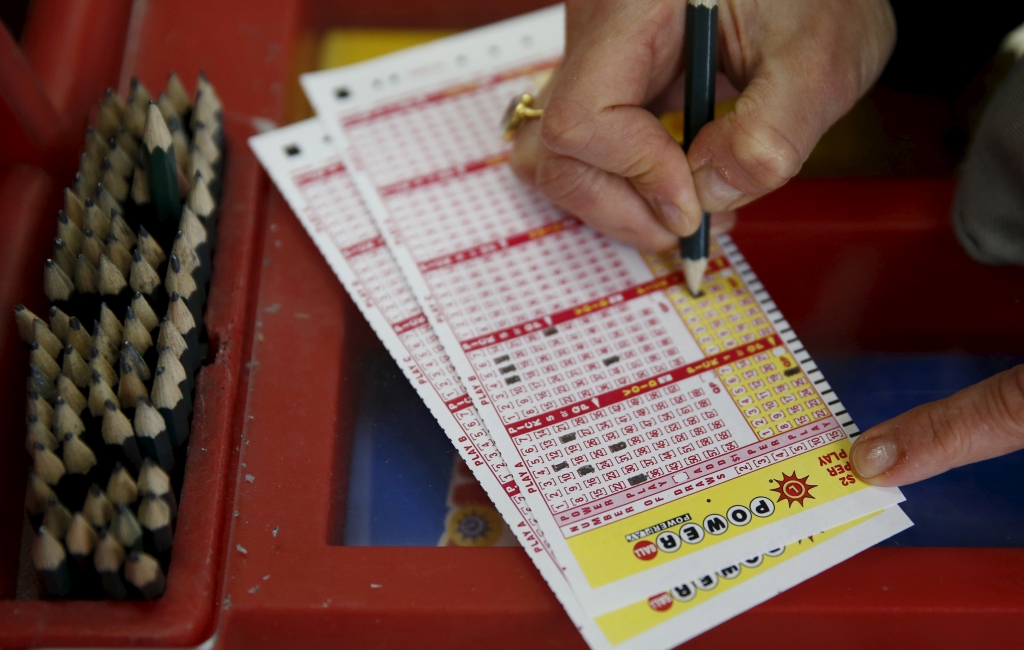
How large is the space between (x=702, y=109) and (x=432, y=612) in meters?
0.39

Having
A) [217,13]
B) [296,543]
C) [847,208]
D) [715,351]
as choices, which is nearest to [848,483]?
[715,351]

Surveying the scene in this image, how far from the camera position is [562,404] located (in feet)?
1.94

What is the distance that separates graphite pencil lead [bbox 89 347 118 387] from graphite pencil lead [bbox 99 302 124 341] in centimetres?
2

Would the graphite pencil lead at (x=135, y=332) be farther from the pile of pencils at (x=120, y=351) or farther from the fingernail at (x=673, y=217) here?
the fingernail at (x=673, y=217)

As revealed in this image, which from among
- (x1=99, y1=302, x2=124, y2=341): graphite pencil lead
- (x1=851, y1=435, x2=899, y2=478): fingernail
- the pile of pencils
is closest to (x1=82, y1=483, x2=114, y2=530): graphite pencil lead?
the pile of pencils

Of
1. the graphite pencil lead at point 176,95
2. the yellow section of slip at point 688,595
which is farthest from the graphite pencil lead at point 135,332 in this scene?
the yellow section of slip at point 688,595

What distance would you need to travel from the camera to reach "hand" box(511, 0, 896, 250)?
589 mm

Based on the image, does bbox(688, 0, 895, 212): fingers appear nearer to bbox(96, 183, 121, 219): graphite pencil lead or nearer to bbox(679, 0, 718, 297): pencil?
bbox(679, 0, 718, 297): pencil

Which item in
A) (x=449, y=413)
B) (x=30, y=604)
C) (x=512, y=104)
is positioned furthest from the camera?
(x=512, y=104)

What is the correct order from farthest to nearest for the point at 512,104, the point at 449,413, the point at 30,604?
the point at 512,104, the point at 449,413, the point at 30,604

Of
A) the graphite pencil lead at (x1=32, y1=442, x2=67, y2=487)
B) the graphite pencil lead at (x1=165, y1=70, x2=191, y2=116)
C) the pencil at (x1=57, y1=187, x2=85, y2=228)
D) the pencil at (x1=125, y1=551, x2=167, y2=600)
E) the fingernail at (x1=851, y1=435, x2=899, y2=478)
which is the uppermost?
the graphite pencil lead at (x1=165, y1=70, x2=191, y2=116)

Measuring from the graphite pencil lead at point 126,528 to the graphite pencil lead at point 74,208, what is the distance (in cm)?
23

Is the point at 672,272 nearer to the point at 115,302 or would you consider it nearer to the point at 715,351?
the point at 715,351

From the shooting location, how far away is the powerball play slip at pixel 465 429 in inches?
19.6
